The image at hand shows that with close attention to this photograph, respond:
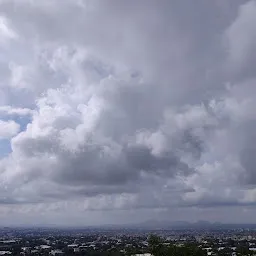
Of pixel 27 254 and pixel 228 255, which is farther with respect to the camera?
pixel 27 254

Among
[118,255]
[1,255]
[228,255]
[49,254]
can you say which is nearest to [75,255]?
[49,254]

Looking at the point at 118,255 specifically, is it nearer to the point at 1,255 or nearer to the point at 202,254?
the point at 202,254

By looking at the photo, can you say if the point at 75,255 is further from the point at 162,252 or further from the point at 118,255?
the point at 162,252

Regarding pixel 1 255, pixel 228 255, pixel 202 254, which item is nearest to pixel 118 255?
Answer: pixel 228 255

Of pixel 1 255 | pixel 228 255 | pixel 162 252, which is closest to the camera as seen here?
pixel 162 252

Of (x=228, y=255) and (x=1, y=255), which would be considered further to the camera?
(x=1, y=255)

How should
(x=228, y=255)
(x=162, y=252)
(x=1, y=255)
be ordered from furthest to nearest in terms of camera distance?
1. (x=1, y=255)
2. (x=228, y=255)
3. (x=162, y=252)

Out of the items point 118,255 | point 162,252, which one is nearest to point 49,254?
point 118,255

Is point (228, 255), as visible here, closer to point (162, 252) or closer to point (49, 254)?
point (162, 252)
